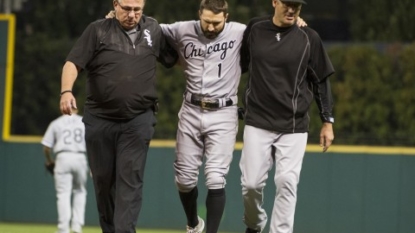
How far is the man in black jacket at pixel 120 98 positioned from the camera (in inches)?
375

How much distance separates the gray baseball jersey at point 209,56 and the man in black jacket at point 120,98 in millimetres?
401

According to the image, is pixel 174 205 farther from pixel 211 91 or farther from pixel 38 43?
pixel 211 91

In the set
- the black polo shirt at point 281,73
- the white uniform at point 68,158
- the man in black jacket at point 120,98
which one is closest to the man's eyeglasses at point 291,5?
the black polo shirt at point 281,73

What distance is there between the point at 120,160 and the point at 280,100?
1380 millimetres

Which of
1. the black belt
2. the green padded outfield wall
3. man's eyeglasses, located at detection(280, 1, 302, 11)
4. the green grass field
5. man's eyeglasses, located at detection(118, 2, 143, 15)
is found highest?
man's eyeglasses, located at detection(280, 1, 302, 11)

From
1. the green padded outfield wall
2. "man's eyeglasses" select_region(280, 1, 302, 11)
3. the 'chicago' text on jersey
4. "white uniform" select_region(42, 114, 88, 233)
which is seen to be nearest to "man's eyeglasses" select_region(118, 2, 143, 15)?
the 'chicago' text on jersey

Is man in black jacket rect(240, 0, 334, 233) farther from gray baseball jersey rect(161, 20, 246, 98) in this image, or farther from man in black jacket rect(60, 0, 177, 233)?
man in black jacket rect(60, 0, 177, 233)

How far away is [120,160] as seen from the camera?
9.59 metres

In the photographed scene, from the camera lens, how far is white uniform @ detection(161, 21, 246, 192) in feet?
32.7

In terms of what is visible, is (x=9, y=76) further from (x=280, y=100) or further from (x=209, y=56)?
(x=280, y=100)

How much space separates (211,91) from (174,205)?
678 centimetres

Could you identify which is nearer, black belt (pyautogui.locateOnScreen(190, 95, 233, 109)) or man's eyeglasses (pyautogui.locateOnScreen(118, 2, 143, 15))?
man's eyeglasses (pyautogui.locateOnScreen(118, 2, 143, 15))

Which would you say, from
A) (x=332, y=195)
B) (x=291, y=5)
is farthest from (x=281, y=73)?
(x=332, y=195)

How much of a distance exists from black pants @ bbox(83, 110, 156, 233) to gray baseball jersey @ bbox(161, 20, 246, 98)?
0.54 metres
